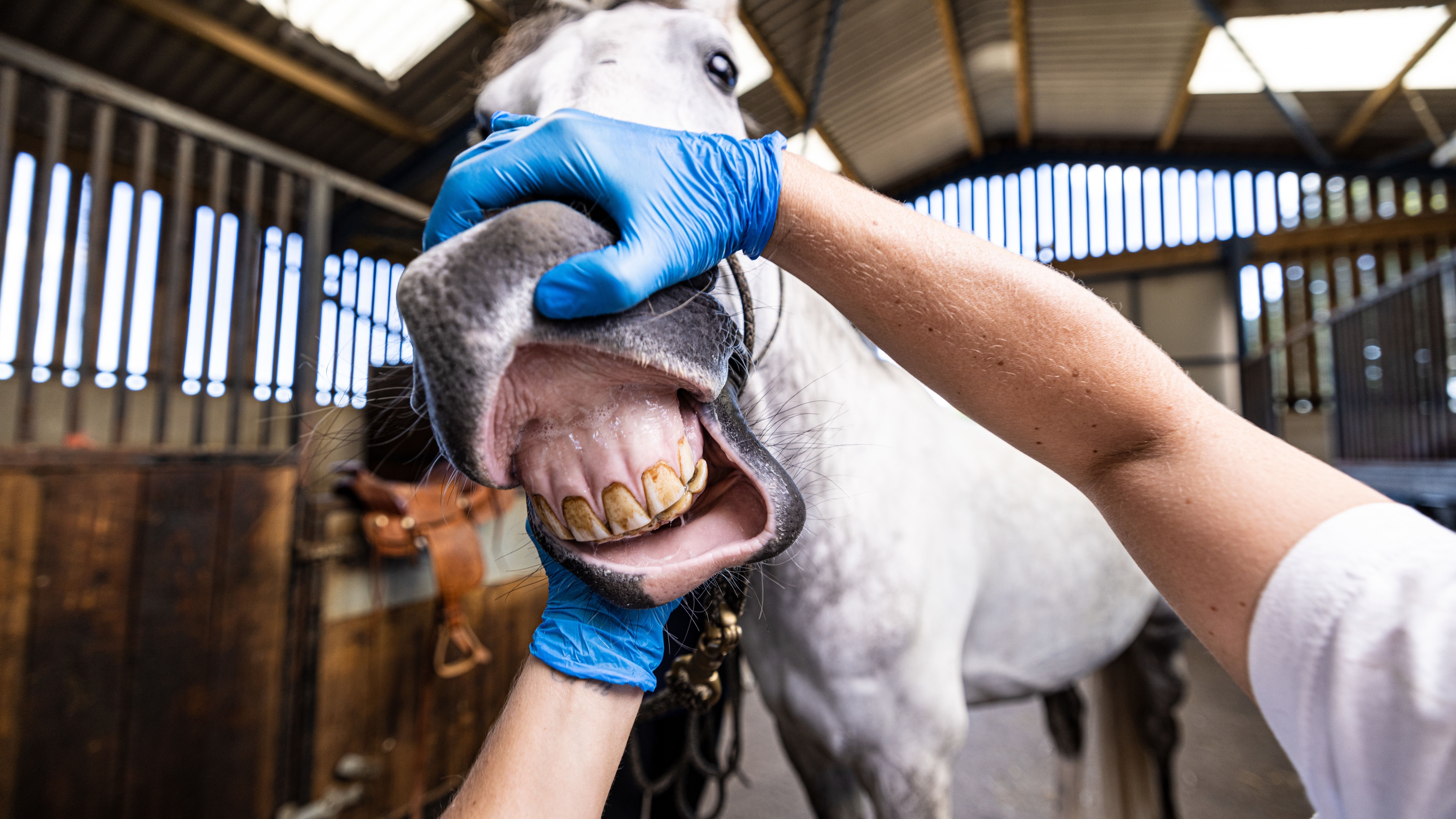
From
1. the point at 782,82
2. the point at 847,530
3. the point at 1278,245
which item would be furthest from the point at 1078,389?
the point at 1278,245

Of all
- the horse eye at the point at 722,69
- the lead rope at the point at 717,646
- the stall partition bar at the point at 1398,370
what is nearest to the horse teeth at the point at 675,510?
the lead rope at the point at 717,646

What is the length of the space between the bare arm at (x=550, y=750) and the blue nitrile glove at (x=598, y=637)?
12 millimetres

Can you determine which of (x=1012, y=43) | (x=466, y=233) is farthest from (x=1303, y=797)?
(x=1012, y=43)

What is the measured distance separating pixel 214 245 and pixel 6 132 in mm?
583

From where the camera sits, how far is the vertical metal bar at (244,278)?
6.27 ft

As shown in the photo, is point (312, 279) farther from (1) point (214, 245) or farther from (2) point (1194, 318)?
(2) point (1194, 318)

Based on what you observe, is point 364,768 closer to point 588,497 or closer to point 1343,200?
point 588,497

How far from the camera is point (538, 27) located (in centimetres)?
107

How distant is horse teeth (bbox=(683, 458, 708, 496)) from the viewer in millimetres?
529

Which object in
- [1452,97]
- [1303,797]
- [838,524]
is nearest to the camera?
[838,524]

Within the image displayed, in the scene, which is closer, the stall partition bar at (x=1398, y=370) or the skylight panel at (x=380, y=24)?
the stall partition bar at (x=1398, y=370)

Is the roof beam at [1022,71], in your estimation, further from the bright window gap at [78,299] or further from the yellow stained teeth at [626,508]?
the yellow stained teeth at [626,508]

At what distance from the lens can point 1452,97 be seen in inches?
→ 230

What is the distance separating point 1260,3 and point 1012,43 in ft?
7.66
